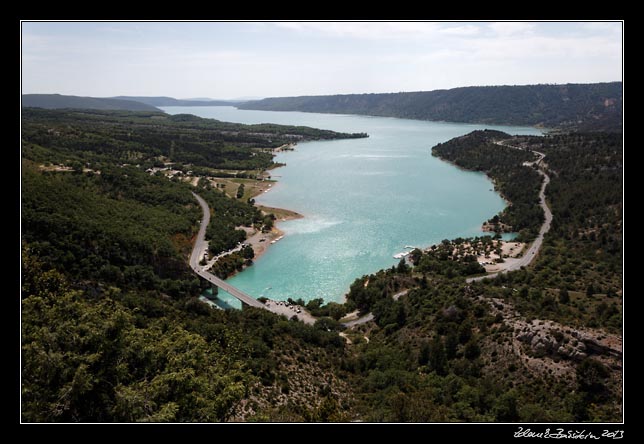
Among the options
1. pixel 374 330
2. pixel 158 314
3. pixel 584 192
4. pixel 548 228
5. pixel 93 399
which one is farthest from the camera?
pixel 584 192

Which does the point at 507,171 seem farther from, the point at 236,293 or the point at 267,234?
the point at 236,293

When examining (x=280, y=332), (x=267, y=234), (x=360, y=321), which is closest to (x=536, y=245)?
(x=360, y=321)

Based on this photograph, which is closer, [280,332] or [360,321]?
[280,332]

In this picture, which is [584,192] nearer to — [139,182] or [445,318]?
[445,318]

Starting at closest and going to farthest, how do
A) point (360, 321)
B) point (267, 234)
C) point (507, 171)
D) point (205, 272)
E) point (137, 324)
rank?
point (137, 324), point (360, 321), point (205, 272), point (267, 234), point (507, 171)

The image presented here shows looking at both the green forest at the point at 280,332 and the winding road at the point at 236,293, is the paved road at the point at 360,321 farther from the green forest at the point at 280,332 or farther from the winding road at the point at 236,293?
the winding road at the point at 236,293

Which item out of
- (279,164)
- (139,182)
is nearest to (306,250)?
(139,182)

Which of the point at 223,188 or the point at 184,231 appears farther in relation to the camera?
the point at 223,188

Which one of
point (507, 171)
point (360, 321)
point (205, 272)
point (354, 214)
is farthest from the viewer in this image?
point (507, 171)
